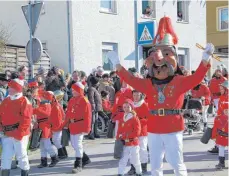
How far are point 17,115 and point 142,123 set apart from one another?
7.48 feet

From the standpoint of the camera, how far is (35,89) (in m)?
8.74

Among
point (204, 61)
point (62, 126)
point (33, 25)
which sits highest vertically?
point (33, 25)

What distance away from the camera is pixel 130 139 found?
7.09 meters

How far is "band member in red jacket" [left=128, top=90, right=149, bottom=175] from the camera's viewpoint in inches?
299

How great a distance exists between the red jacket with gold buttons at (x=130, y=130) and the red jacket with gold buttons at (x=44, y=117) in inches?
75.7

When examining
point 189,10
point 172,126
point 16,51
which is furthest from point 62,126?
point 189,10

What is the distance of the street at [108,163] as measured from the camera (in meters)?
7.75

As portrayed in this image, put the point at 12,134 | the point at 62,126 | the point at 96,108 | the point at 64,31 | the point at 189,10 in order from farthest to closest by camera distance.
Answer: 1. the point at 189,10
2. the point at 64,31
3. the point at 96,108
4. the point at 62,126
5. the point at 12,134

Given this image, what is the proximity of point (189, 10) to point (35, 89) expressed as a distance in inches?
595

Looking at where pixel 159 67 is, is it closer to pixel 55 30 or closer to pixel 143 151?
pixel 143 151

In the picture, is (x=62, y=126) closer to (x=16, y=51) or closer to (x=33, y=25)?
(x=33, y=25)

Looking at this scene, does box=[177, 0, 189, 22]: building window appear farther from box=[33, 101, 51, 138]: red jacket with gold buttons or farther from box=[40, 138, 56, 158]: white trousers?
box=[40, 138, 56, 158]: white trousers

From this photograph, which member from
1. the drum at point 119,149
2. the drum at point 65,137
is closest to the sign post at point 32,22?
the drum at point 65,137

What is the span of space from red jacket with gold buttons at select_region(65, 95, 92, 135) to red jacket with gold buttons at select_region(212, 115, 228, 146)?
2.47 meters
